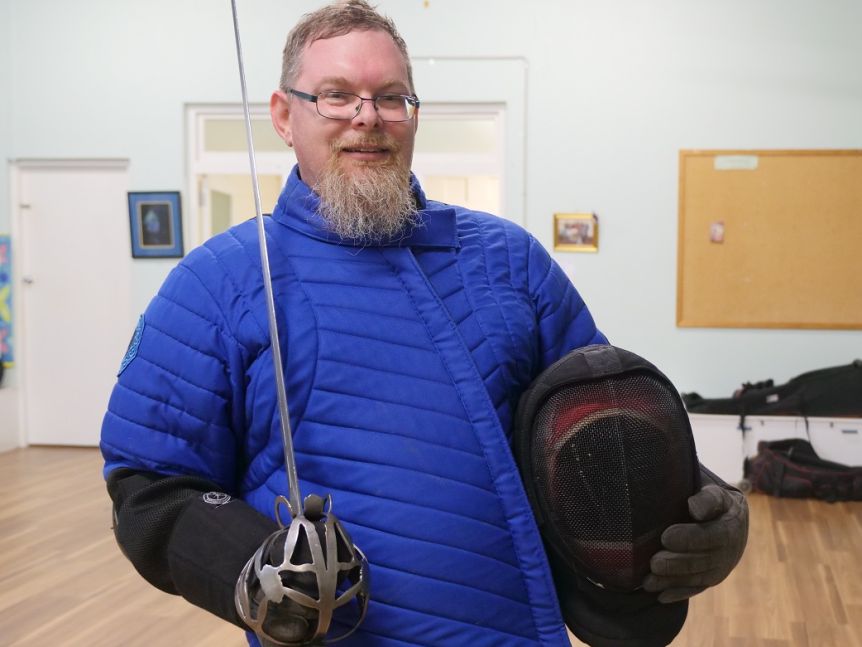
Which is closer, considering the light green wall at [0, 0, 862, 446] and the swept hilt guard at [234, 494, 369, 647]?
the swept hilt guard at [234, 494, 369, 647]

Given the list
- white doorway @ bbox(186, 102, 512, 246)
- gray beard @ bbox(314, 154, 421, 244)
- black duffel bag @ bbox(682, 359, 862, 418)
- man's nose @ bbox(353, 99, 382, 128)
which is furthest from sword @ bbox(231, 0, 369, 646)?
white doorway @ bbox(186, 102, 512, 246)

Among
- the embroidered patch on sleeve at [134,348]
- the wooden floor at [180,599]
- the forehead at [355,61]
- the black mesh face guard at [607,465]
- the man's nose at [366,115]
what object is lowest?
the wooden floor at [180,599]

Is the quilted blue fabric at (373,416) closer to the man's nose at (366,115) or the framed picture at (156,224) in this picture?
the man's nose at (366,115)

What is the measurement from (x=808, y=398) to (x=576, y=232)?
175cm

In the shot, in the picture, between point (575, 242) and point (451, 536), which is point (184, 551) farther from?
point (575, 242)

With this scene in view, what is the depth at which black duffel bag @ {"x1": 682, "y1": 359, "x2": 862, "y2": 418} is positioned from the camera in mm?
5445

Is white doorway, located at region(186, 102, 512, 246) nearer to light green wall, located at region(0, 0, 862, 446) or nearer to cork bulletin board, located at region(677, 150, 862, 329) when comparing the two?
light green wall, located at region(0, 0, 862, 446)

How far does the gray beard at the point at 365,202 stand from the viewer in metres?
1.12

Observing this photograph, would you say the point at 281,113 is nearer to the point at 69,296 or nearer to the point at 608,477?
the point at 608,477

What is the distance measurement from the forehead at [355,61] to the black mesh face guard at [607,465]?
414 mm

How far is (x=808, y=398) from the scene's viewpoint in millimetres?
5484

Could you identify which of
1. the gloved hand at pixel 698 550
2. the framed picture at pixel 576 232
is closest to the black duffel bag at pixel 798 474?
the framed picture at pixel 576 232

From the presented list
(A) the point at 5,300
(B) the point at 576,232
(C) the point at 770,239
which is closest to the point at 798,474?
(C) the point at 770,239

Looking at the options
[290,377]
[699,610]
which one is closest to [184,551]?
[290,377]
